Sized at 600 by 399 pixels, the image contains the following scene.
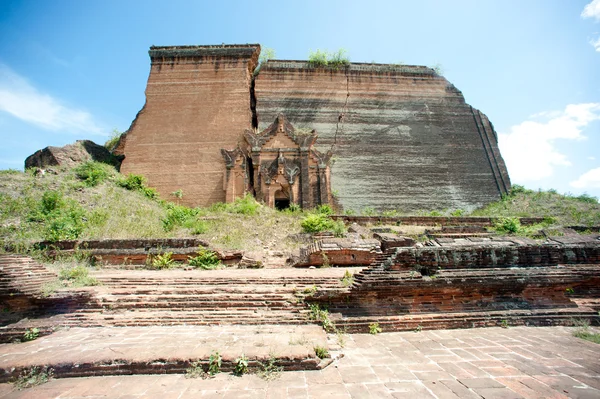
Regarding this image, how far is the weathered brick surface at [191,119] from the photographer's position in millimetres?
16969

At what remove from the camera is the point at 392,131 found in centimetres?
1895

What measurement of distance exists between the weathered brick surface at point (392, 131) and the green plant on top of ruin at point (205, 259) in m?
10.1

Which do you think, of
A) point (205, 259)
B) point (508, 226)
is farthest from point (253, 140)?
point (508, 226)

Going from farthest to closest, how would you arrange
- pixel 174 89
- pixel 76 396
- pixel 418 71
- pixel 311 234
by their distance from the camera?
1. pixel 418 71
2. pixel 174 89
3. pixel 311 234
4. pixel 76 396

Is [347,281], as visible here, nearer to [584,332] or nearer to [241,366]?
[241,366]

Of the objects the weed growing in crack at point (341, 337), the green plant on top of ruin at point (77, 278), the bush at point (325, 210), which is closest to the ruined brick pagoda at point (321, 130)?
the bush at point (325, 210)

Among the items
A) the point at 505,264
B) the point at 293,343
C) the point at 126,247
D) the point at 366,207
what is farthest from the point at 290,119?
the point at 293,343

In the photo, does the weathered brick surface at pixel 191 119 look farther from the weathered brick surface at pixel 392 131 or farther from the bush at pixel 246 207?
the bush at pixel 246 207

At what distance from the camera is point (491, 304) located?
4.85 meters

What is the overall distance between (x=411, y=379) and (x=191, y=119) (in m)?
18.1

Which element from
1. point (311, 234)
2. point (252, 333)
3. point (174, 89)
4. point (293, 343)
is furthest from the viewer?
point (174, 89)

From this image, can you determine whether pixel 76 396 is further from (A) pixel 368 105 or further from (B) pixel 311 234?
(A) pixel 368 105

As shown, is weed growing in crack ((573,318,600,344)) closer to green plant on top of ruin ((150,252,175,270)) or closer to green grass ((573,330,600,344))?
green grass ((573,330,600,344))

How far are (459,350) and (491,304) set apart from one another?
1674 millimetres
